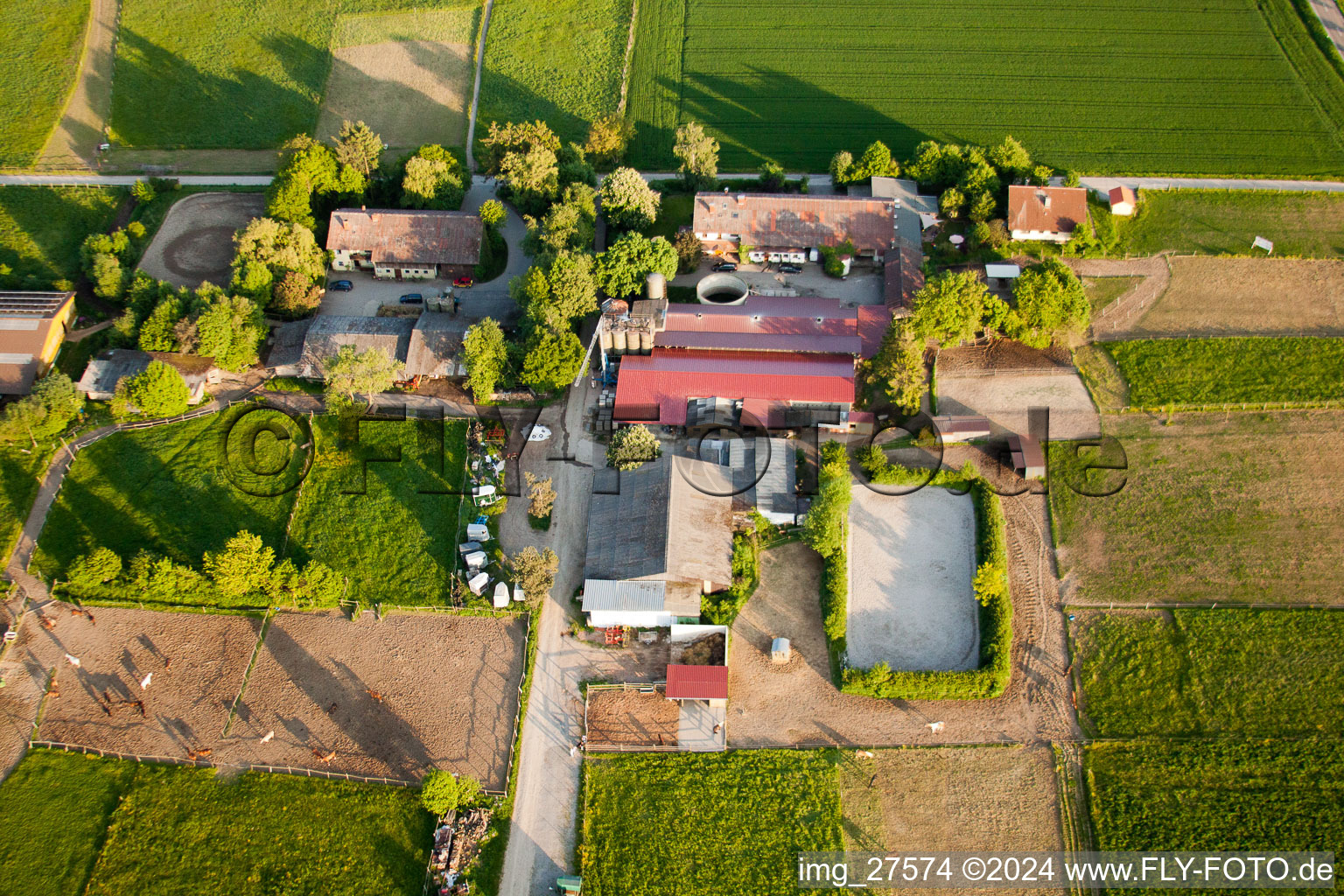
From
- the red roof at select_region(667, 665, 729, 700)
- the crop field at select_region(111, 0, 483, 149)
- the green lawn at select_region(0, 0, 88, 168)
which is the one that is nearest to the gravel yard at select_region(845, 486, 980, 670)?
the red roof at select_region(667, 665, 729, 700)

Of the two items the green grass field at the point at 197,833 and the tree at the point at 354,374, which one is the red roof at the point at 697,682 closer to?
the green grass field at the point at 197,833

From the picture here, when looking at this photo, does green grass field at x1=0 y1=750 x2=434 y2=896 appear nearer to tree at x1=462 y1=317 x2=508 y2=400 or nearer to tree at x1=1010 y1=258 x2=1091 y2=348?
tree at x1=462 y1=317 x2=508 y2=400

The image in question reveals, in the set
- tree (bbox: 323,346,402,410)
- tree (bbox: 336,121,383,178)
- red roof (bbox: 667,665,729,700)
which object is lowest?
red roof (bbox: 667,665,729,700)

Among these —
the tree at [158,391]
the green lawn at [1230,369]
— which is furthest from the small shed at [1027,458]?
the tree at [158,391]

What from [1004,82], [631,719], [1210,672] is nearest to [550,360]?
[631,719]

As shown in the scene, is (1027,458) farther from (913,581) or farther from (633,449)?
(633,449)

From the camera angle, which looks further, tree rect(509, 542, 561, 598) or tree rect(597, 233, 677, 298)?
tree rect(597, 233, 677, 298)

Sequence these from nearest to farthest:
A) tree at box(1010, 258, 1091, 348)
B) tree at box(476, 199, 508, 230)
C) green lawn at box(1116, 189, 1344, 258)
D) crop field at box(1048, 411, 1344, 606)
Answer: crop field at box(1048, 411, 1344, 606) → tree at box(1010, 258, 1091, 348) → green lawn at box(1116, 189, 1344, 258) → tree at box(476, 199, 508, 230)
